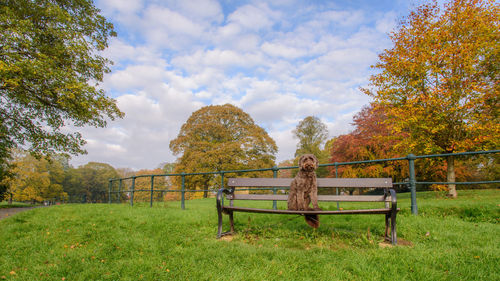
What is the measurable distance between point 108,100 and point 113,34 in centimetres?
406

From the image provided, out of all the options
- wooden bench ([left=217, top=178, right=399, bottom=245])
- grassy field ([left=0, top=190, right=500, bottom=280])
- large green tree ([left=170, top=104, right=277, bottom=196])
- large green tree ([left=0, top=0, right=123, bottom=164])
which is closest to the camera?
grassy field ([left=0, top=190, right=500, bottom=280])

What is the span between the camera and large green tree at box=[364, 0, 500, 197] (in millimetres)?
10602

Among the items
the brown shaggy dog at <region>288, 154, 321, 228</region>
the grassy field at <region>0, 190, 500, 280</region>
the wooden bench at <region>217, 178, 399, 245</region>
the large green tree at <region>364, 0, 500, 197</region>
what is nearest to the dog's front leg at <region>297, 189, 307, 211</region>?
the brown shaggy dog at <region>288, 154, 321, 228</region>

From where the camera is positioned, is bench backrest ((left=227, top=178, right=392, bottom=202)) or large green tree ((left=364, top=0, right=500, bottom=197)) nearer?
bench backrest ((left=227, top=178, right=392, bottom=202))

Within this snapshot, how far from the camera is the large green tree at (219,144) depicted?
2159 centimetres

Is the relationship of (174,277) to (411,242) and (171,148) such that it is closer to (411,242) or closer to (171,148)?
(411,242)

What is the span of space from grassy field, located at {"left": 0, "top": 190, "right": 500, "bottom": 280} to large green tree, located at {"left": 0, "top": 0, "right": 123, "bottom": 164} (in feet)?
21.9

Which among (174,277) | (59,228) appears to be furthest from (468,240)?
(59,228)

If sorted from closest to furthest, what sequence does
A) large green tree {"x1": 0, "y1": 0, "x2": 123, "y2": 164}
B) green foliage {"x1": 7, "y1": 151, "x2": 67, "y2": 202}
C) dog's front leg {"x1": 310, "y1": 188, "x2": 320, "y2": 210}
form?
dog's front leg {"x1": 310, "y1": 188, "x2": 320, "y2": 210}
large green tree {"x1": 0, "y1": 0, "x2": 123, "y2": 164}
green foliage {"x1": 7, "y1": 151, "x2": 67, "y2": 202}

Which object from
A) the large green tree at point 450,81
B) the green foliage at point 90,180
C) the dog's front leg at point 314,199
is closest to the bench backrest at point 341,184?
the dog's front leg at point 314,199

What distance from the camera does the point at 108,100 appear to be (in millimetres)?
11656

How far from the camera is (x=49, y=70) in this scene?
30.3 feet

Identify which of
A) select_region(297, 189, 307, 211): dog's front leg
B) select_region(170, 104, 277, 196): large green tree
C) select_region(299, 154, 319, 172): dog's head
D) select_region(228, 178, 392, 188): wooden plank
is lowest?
select_region(297, 189, 307, 211): dog's front leg

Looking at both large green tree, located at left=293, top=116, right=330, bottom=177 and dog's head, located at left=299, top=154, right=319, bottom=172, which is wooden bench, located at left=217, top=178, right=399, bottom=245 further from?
large green tree, located at left=293, top=116, right=330, bottom=177
